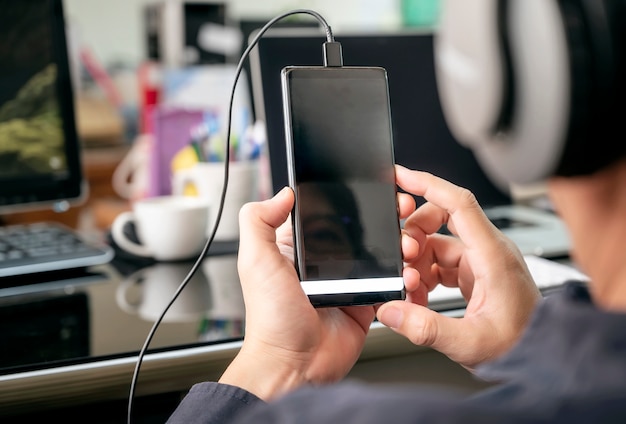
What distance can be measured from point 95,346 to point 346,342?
220mm

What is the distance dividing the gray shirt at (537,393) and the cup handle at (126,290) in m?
0.47

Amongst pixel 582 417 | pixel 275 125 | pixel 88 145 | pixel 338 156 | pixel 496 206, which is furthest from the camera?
pixel 88 145

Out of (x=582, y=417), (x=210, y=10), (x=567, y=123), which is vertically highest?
(x=210, y=10)

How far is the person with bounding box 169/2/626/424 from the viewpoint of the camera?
29 centimetres

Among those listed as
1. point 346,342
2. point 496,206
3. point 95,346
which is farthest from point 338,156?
point 496,206

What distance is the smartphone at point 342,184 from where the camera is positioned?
0.61 metres

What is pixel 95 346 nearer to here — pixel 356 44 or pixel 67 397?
pixel 67 397

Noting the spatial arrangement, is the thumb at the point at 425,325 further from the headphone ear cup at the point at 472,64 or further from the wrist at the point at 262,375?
the headphone ear cup at the point at 472,64

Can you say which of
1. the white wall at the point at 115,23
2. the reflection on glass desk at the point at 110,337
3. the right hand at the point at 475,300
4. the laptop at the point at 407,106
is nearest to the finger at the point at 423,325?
the right hand at the point at 475,300

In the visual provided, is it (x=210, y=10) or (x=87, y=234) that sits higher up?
(x=210, y=10)

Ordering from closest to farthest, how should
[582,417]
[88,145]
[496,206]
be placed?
[582,417] → [496,206] → [88,145]

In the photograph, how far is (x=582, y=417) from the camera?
0.28 meters

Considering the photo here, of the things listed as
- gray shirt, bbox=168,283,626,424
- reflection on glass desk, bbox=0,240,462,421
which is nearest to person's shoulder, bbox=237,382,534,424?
gray shirt, bbox=168,283,626,424

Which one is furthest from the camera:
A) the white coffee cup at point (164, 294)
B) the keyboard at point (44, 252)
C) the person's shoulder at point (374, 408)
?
the keyboard at point (44, 252)
